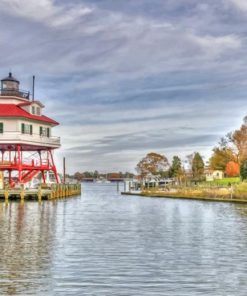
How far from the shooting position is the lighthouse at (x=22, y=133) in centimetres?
6962

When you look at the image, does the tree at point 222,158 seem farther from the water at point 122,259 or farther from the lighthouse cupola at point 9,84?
the water at point 122,259

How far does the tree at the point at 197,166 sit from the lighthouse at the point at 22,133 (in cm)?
6975

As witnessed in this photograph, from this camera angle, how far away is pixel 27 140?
7006 centimetres

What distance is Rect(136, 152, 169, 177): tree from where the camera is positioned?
509 ft

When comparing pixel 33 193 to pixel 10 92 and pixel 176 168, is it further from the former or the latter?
pixel 176 168

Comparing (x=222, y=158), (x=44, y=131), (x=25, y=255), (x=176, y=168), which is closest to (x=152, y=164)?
(x=176, y=168)

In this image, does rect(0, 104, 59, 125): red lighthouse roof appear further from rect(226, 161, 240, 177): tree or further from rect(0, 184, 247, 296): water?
rect(226, 161, 240, 177): tree

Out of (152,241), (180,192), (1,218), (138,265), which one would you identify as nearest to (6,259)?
(138,265)

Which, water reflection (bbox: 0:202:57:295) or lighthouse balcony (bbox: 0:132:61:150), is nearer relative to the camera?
water reflection (bbox: 0:202:57:295)

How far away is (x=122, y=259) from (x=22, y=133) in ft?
166

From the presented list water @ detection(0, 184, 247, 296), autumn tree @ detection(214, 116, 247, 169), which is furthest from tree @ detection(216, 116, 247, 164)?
water @ detection(0, 184, 247, 296)

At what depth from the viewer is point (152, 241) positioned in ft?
90.9

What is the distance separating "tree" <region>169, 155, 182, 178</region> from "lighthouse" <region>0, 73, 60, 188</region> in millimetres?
72468

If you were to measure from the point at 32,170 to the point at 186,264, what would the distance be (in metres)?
56.9
